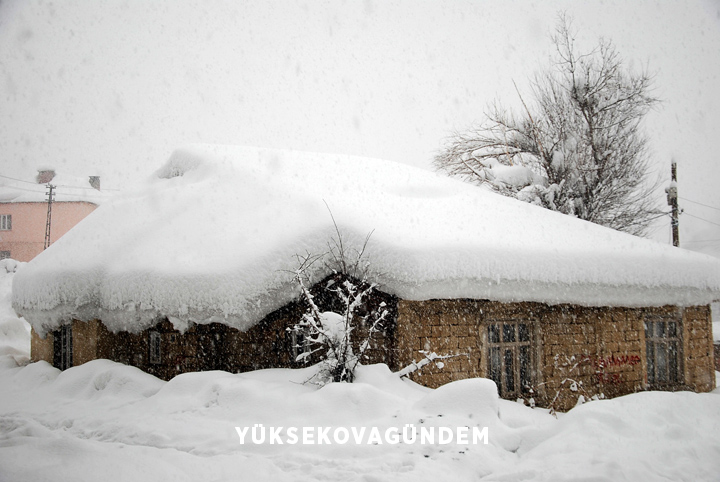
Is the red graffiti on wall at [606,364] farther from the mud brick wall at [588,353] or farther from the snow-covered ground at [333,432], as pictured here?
the snow-covered ground at [333,432]

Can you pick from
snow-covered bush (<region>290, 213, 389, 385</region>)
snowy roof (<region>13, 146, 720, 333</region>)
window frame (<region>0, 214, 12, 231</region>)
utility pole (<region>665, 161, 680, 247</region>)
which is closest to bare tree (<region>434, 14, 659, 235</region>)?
utility pole (<region>665, 161, 680, 247</region>)

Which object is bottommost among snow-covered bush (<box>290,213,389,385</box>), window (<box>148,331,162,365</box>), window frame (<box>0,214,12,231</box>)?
window (<box>148,331,162,365</box>)

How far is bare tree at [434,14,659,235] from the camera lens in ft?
46.7

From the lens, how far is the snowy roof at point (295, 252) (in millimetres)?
5738

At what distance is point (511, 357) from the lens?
6.70 m

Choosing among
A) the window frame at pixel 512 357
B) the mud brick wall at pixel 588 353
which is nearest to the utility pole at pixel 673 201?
the mud brick wall at pixel 588 353

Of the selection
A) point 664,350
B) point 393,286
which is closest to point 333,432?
point 393,286

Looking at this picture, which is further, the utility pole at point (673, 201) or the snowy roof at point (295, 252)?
the utility pole at point (673, 201)

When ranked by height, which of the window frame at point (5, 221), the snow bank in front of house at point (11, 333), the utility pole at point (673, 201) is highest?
the window frame at point (5, 221)

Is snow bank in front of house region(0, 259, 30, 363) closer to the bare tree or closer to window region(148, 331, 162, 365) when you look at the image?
window region(148, 331, 162, 365)

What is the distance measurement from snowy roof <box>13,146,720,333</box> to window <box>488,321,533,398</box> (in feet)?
2.22

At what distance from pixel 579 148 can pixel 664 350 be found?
8.36 m

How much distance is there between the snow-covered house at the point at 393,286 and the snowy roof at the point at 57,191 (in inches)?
1229

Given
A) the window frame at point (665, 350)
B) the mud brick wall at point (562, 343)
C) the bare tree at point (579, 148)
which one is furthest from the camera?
the bare tree at point (579, 148)
